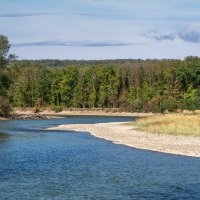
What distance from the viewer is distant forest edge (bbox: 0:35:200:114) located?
467ft

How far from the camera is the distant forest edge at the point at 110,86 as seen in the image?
14238cm

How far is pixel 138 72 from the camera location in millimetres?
152500

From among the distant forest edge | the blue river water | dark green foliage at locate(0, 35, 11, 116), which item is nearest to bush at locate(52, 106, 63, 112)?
the distant forest edge

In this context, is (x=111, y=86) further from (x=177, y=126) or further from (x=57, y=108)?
(x=177, y=126)

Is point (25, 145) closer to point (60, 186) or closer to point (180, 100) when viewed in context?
point (60, 186)

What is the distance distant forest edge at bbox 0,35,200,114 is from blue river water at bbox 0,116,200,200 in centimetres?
10054

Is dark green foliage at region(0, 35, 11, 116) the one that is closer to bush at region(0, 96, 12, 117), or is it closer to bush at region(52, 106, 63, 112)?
bush at region(0, 96, 12, 117)

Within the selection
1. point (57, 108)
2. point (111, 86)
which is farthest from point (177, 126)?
point (111, 86)

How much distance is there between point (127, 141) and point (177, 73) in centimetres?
9642

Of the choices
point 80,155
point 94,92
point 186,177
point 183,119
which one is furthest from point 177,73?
point 186,177

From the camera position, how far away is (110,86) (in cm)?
14812

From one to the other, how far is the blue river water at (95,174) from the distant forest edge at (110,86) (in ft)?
330

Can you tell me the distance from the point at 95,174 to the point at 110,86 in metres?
119

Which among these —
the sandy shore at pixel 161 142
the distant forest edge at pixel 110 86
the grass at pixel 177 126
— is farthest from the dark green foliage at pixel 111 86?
the sandy shore at pixel 161 142
